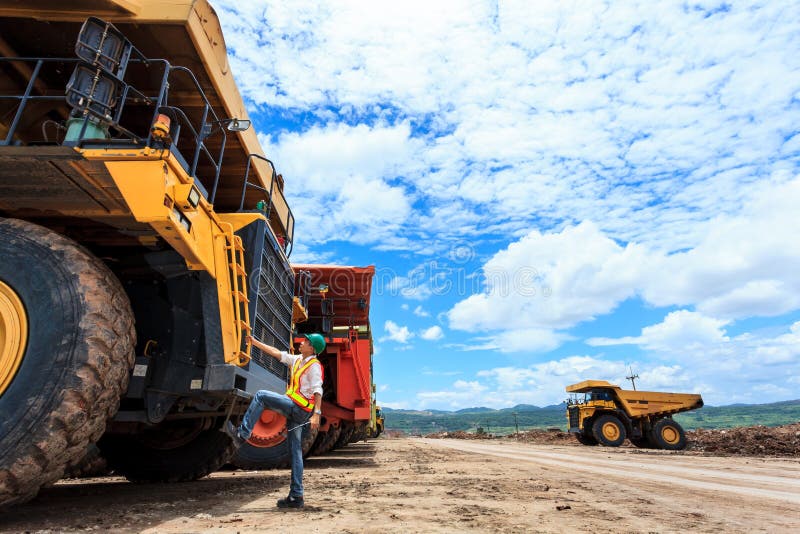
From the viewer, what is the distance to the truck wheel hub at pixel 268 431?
6.61 m

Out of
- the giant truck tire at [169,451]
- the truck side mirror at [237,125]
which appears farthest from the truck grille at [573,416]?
the truck side mirror at [237,125]

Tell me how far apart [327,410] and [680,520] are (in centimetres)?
582

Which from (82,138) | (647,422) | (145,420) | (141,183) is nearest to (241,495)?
(145,420)

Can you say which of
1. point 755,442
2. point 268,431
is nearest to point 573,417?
point 755,442

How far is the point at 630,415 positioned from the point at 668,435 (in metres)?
1.53

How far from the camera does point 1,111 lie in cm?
383

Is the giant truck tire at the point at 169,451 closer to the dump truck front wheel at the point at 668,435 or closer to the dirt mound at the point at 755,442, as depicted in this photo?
the dirt mound at the point at 755,442

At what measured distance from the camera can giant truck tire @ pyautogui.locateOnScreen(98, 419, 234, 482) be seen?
4781 millimetres

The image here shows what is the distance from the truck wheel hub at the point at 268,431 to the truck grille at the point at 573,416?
18.5 m

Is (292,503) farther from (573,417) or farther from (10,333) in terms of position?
(573,417)

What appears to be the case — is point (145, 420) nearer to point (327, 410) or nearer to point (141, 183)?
point (141, 183)

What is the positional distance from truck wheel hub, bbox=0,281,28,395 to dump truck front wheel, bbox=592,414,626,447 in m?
21.3

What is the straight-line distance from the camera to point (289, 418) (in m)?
3.90

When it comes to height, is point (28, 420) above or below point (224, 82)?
below
